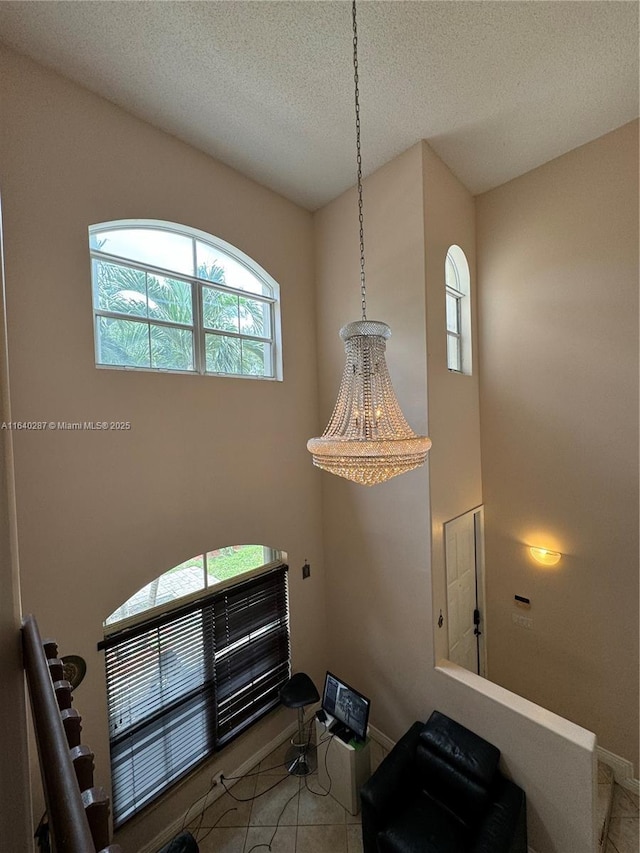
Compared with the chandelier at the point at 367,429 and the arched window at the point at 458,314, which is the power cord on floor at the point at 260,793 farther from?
the arched window at the point at 458,314

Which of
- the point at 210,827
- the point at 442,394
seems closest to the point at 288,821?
the point at 210,827

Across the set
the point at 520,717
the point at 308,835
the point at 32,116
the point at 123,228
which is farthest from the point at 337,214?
the point at 308,835

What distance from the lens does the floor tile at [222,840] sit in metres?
2.67

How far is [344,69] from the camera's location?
2.43 metres

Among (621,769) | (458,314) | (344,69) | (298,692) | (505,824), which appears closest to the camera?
(505,824)

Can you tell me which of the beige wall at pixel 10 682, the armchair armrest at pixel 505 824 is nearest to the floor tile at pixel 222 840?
the armchair armrest at pixel 505 824

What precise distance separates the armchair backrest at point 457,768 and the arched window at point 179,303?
3.38 m

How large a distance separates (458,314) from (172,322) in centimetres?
294

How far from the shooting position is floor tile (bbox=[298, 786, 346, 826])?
2.87 meters

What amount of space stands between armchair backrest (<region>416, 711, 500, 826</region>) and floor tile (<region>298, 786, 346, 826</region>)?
0.84 metres

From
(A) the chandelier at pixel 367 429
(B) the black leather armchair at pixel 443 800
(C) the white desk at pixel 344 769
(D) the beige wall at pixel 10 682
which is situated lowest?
(C) the white desk at pixel 344 769

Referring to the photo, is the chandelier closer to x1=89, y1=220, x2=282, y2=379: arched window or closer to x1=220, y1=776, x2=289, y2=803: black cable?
x1=89, y1=220, x2=282, y2=379: arched window

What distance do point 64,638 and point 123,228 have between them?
9.53 ft

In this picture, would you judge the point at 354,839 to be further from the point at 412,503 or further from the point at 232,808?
the point at 412,503
